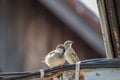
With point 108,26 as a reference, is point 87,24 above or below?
above

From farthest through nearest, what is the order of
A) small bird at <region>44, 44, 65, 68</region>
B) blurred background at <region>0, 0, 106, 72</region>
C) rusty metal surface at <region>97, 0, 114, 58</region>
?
blurred background at <region>0, 0, 106, 72</region> → small bird at <region>44, 44, 65, 68</region> → rusty metal surface at <region>97, 0, 114, 58</region>

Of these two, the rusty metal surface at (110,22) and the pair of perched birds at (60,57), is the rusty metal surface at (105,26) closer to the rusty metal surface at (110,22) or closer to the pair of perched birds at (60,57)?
the rusty metal surface at (110,22)

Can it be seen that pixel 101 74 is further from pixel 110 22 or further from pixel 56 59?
pixel 56 59

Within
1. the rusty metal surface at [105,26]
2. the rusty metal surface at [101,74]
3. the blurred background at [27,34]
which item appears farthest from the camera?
the blurred background at [27,34]

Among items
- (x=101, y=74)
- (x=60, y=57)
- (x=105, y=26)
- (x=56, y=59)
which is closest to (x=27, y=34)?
(x=60, y=57)

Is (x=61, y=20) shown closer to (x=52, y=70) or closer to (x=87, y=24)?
(x=87, y=24)

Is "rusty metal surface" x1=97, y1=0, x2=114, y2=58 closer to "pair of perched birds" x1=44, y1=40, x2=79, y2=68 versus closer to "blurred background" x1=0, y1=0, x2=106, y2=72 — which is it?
"pair of perched birds" x1=44, y1=40, x2=79, y2=68

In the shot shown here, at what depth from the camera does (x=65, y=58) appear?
14.8ft

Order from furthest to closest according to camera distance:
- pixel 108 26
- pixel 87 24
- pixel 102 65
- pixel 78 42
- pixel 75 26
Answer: pixel 78 42, pixel 75 26, pixel 87 24, pixel 108 26, pixel 102 65

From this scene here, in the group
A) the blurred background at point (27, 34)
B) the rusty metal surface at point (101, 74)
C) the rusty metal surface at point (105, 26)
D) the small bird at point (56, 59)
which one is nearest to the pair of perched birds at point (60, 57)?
the small bird at point (56, 59)

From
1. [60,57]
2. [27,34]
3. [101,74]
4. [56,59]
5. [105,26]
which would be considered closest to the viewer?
[101,74]

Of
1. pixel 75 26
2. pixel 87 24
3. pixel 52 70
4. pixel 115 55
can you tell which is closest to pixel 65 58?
pixel 115 55

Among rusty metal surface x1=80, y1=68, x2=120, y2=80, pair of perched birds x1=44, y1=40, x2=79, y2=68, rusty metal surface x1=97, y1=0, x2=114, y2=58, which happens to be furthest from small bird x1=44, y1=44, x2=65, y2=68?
rusty metal surface x1=80, y1=68, x2=120, y2=80

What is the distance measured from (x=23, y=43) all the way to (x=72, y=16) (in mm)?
1457
